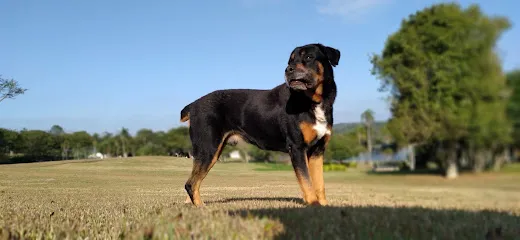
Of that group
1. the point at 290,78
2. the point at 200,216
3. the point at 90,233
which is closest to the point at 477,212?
the point at 200,216

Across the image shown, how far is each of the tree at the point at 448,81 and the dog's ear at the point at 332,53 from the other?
5.03ft

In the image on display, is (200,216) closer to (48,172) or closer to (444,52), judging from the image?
(444,52)

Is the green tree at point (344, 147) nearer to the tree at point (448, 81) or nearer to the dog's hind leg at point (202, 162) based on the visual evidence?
the tree at point (448, 81)

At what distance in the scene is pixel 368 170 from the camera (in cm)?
428

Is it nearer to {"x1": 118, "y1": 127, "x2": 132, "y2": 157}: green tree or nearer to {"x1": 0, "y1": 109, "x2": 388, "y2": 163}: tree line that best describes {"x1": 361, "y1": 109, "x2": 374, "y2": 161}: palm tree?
{"x1": 0, "y1": 109, "x2": 388, "y2": 163}: tree line

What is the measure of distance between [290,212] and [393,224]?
1.10 metres

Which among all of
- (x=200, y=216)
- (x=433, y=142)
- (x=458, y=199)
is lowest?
(x=200, y=216)

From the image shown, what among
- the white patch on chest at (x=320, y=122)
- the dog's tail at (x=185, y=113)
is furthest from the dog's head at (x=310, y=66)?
the dog's tail at (x=185, y=113)

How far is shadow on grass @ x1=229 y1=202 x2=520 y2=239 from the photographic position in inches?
123

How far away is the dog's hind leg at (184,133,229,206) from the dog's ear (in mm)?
2357

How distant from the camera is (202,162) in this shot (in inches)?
275

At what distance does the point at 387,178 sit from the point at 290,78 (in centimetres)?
218

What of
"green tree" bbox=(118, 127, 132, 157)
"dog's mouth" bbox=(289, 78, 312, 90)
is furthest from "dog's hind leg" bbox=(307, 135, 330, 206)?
"green tree" bbox=(118, 127, 132, 157)

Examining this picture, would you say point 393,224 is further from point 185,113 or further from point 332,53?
point 185,113
